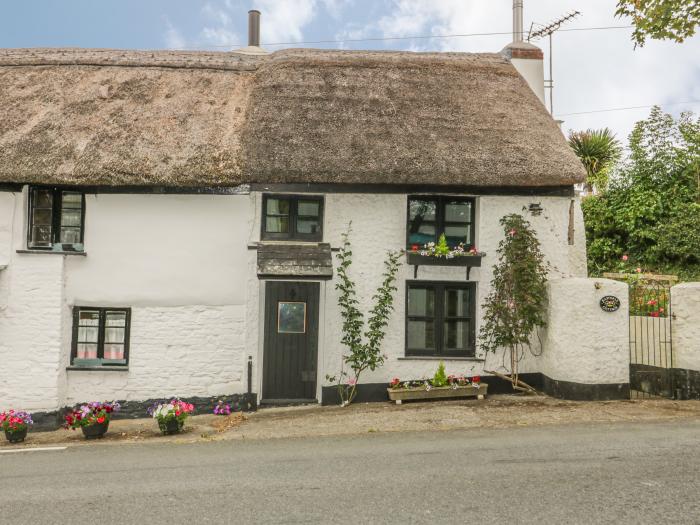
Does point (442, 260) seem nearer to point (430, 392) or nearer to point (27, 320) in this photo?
point (430, 392)

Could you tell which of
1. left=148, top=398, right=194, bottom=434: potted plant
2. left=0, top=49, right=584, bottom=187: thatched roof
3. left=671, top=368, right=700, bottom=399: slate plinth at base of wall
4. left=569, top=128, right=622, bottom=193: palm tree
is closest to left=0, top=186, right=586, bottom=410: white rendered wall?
left=0, top=49, right=584, bottom=187: thatched roof

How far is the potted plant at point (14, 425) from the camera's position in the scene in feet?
28.5

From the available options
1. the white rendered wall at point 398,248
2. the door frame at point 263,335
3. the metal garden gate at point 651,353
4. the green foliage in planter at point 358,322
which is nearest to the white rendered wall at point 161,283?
the door frame at point 263,335

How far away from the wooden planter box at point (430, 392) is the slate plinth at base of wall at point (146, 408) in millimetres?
2415

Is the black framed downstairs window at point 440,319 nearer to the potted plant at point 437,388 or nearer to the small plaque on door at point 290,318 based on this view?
the potted plant at point 437,388

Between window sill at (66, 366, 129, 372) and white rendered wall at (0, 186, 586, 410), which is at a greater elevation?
white rendered wall at (0, 186, 586, 410)

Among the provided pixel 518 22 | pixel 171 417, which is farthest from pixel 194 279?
pixel 518 22

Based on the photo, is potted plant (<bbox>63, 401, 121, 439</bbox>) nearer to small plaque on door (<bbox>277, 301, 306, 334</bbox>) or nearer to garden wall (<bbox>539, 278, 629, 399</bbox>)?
small plaque on door (<bbox>277, 301, 306, 334</bbox>)

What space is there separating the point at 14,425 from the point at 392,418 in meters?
5.66

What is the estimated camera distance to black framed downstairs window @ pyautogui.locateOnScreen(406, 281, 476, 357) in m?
10.2

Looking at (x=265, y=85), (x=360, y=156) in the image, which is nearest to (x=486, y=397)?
(x=360, y=156)

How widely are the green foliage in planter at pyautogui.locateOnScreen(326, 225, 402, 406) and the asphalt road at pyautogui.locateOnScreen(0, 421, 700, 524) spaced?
220 cm

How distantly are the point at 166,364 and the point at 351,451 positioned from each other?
4.37m

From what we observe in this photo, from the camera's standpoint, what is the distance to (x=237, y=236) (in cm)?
1002
